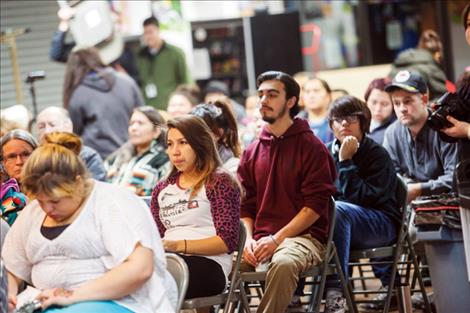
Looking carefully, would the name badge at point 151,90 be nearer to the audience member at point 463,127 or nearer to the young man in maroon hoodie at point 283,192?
the young man in maroon hoodie at point 283,192

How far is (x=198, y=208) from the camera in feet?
16.1

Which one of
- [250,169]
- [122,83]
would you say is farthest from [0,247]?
[122,83]

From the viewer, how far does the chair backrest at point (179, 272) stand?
416cm

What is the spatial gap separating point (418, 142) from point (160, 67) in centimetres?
458

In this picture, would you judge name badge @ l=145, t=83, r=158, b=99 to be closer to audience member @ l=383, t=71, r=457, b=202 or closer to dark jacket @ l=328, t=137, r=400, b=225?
audience member @ l=383, t=71, r=457, b=202

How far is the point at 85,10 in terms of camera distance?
9.40 meters

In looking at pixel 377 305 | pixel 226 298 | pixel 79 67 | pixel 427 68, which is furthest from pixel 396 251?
pixel 79 67

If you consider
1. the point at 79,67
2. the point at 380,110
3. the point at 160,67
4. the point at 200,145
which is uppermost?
the point at 79,67

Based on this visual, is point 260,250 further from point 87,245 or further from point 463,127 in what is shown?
point 87,245

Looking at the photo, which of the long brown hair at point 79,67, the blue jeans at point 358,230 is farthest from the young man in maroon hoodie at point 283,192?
the long brown hair at point 79,67

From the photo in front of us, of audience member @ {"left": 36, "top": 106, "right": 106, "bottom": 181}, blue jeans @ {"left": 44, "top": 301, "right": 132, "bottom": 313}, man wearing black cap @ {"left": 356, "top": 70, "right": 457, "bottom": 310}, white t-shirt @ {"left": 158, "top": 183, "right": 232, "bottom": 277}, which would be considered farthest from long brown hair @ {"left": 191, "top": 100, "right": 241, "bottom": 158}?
blue jeans @ {"left": 44, "top": 301, "right": 132, "bottom": 313}

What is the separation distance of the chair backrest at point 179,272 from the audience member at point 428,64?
3.73 m

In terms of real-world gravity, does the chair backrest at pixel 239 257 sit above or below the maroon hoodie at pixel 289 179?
below

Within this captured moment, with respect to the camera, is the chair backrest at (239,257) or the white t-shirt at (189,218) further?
the white t-shirt at (189,218)
